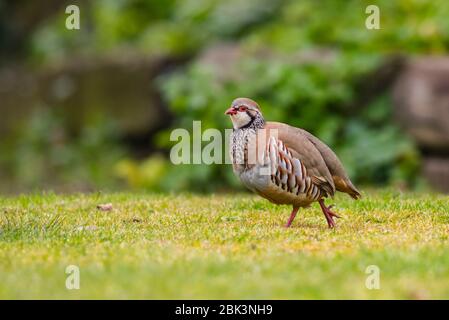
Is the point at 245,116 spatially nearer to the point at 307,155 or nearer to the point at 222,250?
the point at 307,155

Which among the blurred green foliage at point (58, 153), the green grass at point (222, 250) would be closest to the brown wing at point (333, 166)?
the green grass at point (222, 250)

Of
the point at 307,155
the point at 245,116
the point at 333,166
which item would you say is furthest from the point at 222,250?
the point at 333,166

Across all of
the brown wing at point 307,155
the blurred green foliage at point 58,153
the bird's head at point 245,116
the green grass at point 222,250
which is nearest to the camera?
the green grass at point 222,250

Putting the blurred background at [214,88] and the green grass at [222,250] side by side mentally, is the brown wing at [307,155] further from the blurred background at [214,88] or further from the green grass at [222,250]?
the blurred background at [214,88]

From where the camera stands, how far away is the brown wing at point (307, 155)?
26.8 ft

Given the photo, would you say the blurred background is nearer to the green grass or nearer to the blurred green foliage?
the blurred green foliage

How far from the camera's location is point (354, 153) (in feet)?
49.5

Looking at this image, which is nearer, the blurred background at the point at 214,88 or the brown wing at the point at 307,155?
the brown wing at the point at 307,155

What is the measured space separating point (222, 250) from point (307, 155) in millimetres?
1487

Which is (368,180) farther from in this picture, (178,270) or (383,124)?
(178,270)

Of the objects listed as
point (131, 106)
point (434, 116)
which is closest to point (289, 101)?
point (434, 116)

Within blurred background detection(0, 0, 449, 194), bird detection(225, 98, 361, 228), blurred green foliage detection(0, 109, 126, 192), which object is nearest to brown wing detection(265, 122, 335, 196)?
bird detection(225, 98, 361, 228)

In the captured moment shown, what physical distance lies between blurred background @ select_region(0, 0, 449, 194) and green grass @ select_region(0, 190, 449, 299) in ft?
16.7
